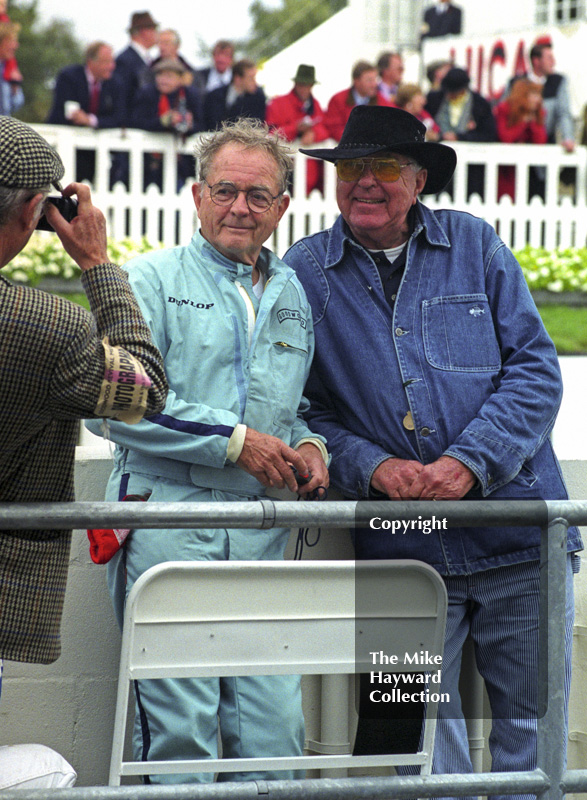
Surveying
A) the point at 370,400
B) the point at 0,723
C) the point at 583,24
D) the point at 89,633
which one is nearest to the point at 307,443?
the point at 370,400

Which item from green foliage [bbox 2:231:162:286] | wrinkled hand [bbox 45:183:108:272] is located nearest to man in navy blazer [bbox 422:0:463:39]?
green foliage [bbox 2:231:162:286]

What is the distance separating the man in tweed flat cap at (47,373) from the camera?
6.48ft

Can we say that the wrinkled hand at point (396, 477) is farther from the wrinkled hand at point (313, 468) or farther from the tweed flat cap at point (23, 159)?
the tweed flat cap at point (23, 159)

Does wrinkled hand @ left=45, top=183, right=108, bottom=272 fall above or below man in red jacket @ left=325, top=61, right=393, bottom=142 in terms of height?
below

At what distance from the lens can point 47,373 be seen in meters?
1.98

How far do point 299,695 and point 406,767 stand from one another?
337mm

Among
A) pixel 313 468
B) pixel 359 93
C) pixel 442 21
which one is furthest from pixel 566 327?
pixel 442 21

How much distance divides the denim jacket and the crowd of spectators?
685 centimetres

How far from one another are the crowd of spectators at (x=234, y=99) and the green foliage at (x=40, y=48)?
14.2m

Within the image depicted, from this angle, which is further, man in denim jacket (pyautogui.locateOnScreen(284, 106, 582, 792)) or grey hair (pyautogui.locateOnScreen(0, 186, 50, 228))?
man in denim jacket (pyautogui.locateOnScreen(284, 106, 582, 792))

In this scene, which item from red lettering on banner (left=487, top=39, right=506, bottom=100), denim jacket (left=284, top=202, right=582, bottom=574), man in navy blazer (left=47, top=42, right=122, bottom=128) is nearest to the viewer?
denim jacket (left=284, top=202, right=582, bottom=574)

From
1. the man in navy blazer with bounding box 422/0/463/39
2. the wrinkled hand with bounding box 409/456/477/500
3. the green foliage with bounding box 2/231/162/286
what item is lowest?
the wrinkled hand with bounding box 409/456/477/500

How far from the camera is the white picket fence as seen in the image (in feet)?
37.5

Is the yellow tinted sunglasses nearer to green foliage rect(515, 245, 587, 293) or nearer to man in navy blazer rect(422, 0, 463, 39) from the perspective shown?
green foliage rect(515, 245, 587, 293)
